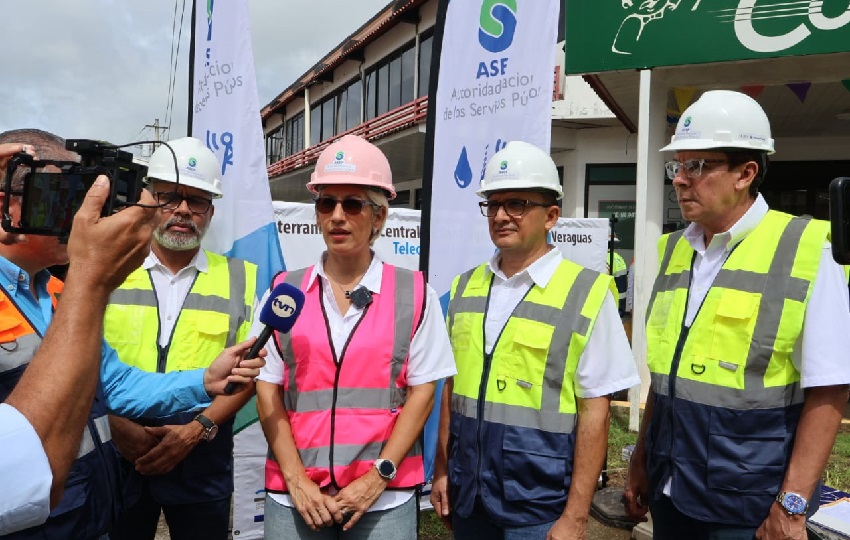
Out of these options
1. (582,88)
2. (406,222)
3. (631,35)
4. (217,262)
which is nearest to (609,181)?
(582,88)

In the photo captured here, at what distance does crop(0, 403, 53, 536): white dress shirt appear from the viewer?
975 mm

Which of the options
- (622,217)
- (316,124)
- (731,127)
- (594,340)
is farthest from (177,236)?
(316,124)

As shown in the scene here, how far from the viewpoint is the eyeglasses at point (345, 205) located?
7.38ft

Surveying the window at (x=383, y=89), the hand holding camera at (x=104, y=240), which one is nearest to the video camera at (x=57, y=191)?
the hand holding camera at (x=104, y=240)

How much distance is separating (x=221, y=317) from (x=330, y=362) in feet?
2.64

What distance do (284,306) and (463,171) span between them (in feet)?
6.82

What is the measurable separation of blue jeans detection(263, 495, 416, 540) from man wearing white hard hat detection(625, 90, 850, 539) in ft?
3.09

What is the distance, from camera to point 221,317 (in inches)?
104

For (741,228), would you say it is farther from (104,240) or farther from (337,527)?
(104,240)

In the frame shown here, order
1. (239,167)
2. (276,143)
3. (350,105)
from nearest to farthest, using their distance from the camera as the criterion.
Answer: (239,167) < (350,105) < (276,143)

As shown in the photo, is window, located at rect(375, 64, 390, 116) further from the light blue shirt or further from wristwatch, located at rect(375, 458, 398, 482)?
wristwatch, located at rect(375, 458, 398, 482)

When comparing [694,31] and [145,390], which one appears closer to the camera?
[145,390]

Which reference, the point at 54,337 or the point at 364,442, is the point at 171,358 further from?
the point at 54,337

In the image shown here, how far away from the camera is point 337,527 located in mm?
2057
